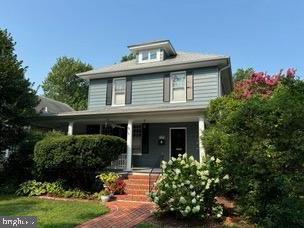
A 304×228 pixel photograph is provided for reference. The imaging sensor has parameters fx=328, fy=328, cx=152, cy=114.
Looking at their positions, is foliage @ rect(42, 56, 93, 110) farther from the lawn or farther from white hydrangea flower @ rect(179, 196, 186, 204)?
white hydrangea flower @ rect(179, 196, 186, 204)

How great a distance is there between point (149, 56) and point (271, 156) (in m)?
11.3

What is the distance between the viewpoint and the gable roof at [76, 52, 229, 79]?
49.4 feet

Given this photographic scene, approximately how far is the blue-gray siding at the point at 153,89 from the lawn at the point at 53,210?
21.3ft

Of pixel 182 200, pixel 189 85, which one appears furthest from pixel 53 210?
pixel 189 85

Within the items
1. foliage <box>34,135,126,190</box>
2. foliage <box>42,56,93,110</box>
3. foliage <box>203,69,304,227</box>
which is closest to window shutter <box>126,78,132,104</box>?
foliage <box>34,135,126,190</box>

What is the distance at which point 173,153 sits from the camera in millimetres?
15852

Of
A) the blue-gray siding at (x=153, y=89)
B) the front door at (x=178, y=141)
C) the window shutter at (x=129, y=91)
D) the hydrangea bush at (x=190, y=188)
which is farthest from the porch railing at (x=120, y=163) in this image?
the hydrangea bush at (x=190, y=188)

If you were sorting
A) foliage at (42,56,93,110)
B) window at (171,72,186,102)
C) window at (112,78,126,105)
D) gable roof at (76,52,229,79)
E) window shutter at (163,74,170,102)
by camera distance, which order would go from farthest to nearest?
1. foliage at (42,56,93,110)
2. window at (112,78,126,105)
3. window shutter at (163,74,170,102)
4. window at (171,72,186,102)
5. gable roof at (76,52,229,79)

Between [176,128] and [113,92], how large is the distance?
392cm

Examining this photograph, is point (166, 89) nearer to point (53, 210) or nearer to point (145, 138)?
point (145, 138)

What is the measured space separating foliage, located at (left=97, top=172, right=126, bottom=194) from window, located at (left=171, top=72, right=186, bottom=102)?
17.5ft

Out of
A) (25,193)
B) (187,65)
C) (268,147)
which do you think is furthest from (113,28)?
(268,147)

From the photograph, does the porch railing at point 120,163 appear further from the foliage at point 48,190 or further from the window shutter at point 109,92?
the window shutter at point 109,92

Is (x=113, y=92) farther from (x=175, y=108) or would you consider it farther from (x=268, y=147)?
(x=268, y=147)
